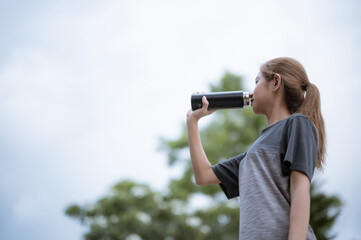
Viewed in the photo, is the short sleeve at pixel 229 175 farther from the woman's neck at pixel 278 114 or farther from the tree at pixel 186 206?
the tree at pixel 186 206

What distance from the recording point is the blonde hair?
3.27 feet

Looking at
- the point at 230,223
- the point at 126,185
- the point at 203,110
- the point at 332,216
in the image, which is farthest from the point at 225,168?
the point at 126,185

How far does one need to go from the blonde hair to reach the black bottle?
10 cm

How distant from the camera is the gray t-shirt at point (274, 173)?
0.82 meters

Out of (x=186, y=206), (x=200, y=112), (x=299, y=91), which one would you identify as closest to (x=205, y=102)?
(x=200, y=112)

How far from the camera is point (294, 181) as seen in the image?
82cm

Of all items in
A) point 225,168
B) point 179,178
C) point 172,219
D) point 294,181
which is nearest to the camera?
point 294,181

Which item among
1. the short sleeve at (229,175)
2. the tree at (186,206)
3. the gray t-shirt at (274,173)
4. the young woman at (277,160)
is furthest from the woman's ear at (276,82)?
the tree at (186,206)

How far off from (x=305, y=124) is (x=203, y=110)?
1.16 feet

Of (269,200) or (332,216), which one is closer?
(269,200)

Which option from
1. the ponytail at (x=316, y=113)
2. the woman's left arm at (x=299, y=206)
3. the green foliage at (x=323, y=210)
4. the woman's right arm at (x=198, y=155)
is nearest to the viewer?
the woman's left arm at (x=299, y=206)

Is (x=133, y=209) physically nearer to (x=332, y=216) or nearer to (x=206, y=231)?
(x=206, y=231)

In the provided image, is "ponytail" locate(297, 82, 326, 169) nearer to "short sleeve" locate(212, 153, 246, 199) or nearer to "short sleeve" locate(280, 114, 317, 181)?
"short sleeve" locate(280, 114, 317, 181)

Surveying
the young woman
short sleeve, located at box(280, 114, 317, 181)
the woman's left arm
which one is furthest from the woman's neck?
the woman's left arm
